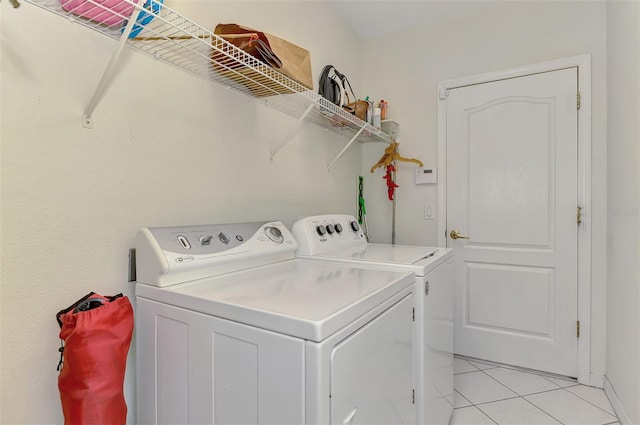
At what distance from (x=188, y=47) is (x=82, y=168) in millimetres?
553

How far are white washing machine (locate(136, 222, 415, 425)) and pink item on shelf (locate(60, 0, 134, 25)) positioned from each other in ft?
2.15

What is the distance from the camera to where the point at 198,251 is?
112 cm

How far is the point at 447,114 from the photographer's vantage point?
8.71ft

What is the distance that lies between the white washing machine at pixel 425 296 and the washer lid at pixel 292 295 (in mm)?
134

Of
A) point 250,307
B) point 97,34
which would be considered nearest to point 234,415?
point 250,307

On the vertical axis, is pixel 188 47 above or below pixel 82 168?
above

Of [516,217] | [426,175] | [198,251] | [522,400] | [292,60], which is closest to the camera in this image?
[198,251]

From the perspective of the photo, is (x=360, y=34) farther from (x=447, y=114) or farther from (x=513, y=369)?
(x=513, y=369)

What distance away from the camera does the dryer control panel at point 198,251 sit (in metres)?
1.02

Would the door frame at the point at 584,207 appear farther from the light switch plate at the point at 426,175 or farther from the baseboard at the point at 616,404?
the light switch plate at the point at 426,175

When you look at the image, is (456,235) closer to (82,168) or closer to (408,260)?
(408,260)

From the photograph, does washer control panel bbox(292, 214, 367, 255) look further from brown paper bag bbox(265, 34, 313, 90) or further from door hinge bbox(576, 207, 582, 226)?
door hinge bbox(576, 207, 582, 226)

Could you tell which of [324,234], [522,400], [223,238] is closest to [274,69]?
[223,238]

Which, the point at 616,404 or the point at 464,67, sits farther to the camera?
the point at 464,67
